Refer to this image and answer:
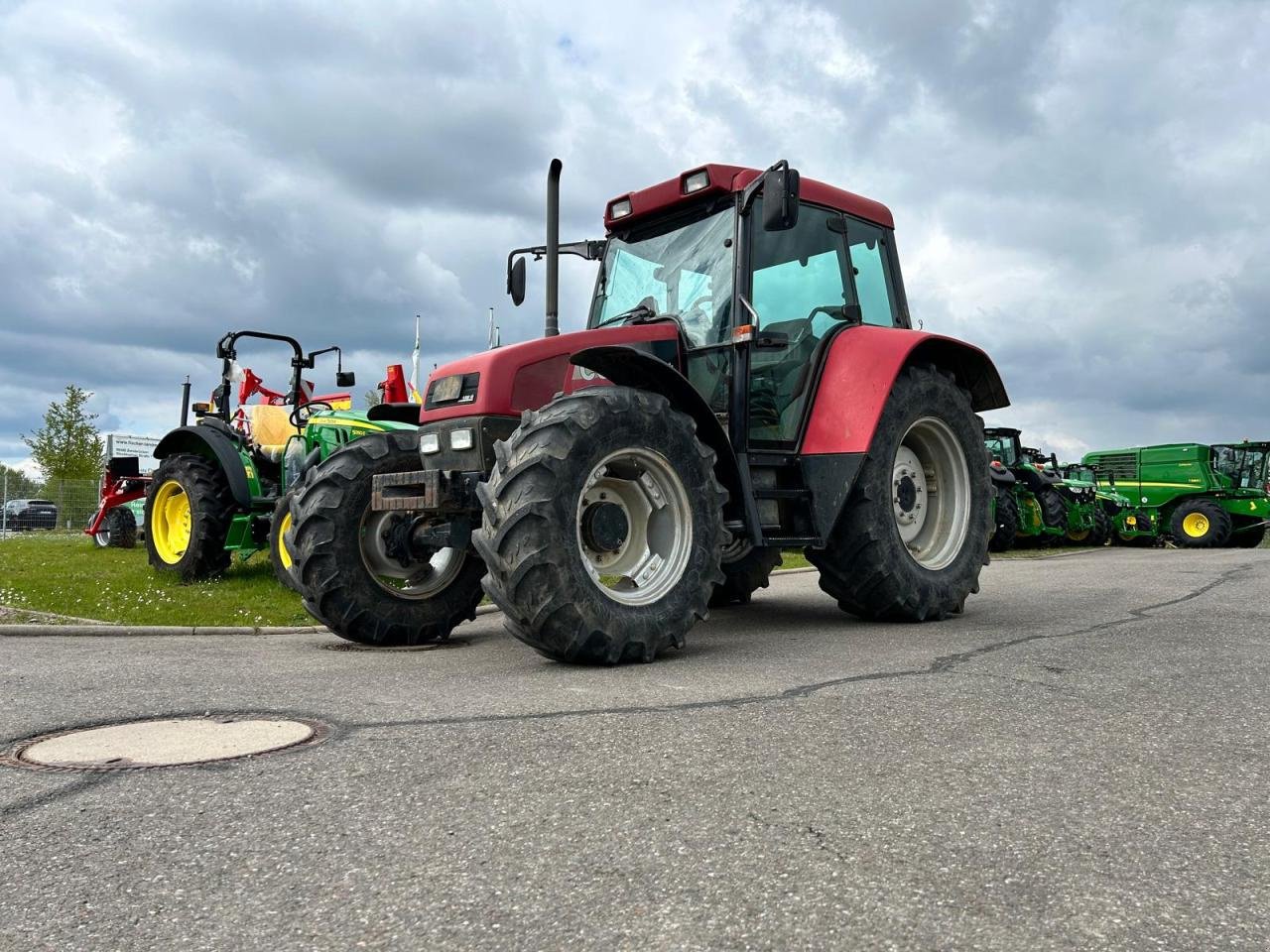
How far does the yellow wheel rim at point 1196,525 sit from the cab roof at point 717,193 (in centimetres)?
1926

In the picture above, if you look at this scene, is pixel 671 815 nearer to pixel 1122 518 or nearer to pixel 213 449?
pixel 213 449

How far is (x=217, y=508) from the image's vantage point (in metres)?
10.6

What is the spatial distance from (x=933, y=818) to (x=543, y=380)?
12.3 feet

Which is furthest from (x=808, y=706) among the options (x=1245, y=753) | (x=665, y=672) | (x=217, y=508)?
(x=217, y=508)

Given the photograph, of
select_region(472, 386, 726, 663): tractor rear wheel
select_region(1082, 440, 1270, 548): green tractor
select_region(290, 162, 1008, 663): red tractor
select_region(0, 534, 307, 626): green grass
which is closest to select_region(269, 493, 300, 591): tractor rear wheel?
select_region(0, 534, 307, 626): green grass

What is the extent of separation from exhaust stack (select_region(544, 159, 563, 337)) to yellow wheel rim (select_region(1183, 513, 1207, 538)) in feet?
70.6

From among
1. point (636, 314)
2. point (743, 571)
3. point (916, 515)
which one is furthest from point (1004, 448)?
point (636, 314)

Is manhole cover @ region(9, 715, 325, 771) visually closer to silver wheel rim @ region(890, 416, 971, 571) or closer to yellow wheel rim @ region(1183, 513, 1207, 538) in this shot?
silver wheel rim @ region(890, 416, 971, 571)

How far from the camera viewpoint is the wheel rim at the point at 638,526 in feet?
17.7

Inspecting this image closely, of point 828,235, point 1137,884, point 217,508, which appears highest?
point 828,235

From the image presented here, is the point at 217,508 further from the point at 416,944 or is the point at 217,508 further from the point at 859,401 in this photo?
A: the point at 416,944

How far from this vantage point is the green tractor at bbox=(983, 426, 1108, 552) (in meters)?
18.9

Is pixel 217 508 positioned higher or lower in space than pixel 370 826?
higher

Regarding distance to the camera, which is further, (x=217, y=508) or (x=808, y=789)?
(x=217, y=508)
